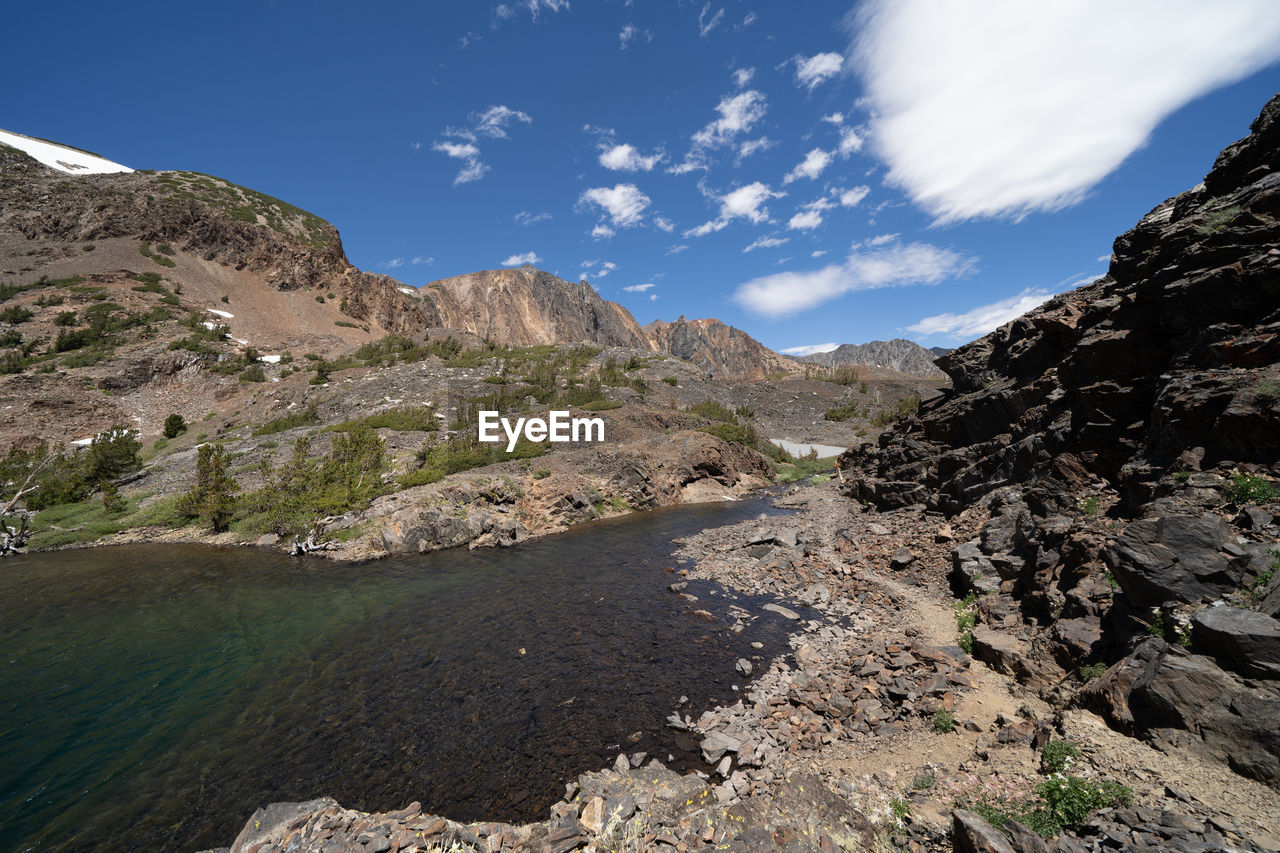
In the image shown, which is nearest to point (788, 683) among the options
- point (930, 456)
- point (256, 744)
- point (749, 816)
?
point (749, 816)

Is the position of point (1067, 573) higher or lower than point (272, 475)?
lower

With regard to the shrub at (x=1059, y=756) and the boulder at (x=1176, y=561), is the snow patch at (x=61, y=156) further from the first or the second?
the boulder at (x=1176, y=561)

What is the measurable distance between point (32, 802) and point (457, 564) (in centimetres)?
1274

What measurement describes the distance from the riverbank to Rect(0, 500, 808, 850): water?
1.12 metres

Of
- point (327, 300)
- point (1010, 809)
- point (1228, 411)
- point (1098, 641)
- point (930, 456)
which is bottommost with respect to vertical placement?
point (1010, 809)

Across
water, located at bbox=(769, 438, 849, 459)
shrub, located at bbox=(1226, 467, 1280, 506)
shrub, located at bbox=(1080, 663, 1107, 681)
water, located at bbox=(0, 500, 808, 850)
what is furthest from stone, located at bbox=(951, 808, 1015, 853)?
water, located at bbox=(769, 438, 849, 459)

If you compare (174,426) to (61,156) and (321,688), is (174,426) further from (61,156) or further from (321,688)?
(61,156)

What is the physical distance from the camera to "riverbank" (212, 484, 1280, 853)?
14.5 ft

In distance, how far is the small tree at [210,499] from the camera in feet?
76.3

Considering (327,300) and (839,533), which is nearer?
(839,533)

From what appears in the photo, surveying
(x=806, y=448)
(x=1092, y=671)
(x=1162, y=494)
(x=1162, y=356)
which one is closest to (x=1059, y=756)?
(x=1092, y=671)

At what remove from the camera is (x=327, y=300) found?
69750mm

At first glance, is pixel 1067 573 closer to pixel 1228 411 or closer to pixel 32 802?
pixel 1228 411

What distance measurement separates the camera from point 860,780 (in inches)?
251
